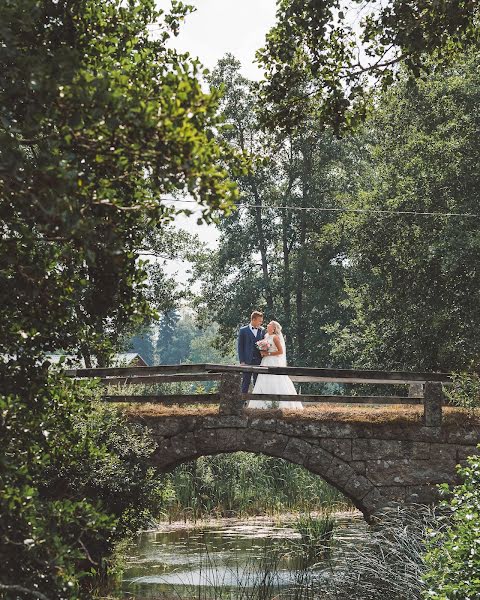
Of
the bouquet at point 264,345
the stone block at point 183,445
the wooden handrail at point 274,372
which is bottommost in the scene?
the stone block at point 183,445

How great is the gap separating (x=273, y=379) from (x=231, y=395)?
1.66 meters

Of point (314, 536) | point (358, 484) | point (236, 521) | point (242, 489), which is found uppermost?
point (358, 484)

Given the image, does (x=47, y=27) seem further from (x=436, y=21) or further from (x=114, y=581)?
(x=114, y=581)

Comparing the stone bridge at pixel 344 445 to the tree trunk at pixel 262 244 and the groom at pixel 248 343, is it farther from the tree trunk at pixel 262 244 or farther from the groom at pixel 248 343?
the tree trunk at pixel 262 244

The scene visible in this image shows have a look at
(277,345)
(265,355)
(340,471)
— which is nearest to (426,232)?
(277,345)

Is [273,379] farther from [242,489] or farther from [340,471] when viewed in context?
[242,489]

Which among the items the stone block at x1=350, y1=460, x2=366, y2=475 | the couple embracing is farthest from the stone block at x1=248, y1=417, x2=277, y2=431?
the stone block at x1=350, y1=460, x2=366, y2=475

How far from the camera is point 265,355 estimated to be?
48.9ft

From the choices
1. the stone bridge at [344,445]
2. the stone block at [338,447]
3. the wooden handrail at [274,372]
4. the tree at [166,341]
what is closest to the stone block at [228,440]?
the stone bridge at [344,445]

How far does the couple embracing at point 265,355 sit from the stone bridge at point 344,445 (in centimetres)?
107

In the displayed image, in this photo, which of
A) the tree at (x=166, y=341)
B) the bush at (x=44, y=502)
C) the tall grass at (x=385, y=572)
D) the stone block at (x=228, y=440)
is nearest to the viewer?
the bush at (x=44, y=502)

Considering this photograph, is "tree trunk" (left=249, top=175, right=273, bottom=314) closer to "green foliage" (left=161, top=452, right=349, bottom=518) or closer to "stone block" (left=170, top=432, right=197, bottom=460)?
"green foliage" (left=161, top=452, right=349, bottom=518)

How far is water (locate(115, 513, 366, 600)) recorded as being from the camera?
11859mm

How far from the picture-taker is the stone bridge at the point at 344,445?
13.1 meters
